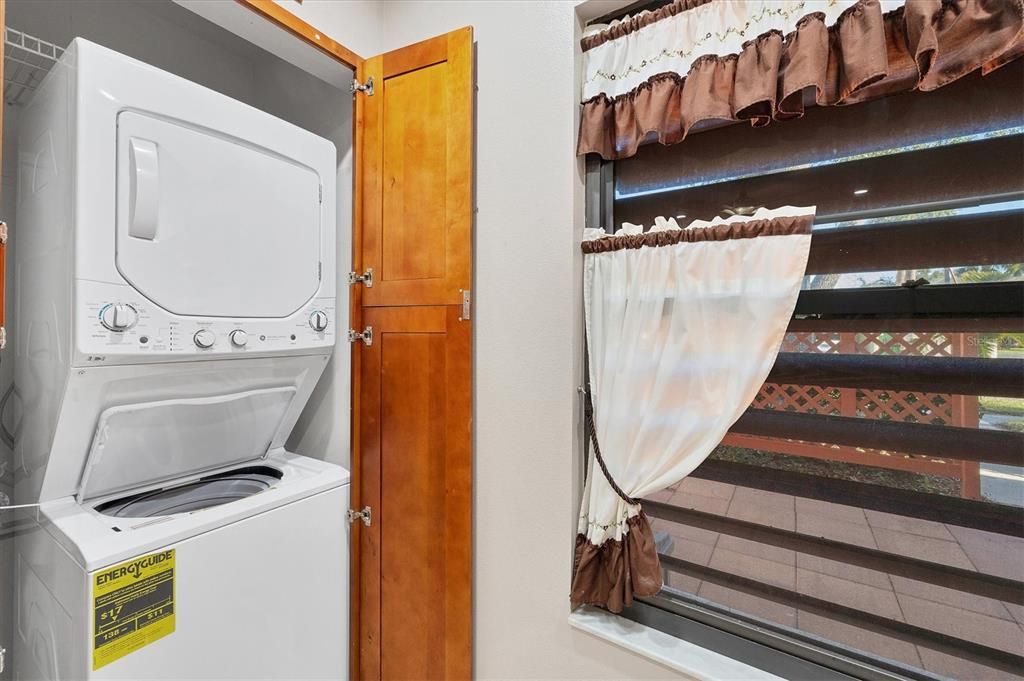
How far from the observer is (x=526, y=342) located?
157 cm

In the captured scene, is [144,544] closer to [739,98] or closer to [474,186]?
[474,186]

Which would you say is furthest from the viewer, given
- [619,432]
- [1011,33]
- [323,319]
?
[323,319]

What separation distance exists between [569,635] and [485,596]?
33cm

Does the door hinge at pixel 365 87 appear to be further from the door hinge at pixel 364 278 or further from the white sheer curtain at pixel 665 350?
the white sheer curtain at pixel 665 350

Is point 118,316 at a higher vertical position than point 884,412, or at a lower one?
higher

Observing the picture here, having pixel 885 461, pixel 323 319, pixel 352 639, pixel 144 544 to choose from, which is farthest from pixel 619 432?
pixel 352 639

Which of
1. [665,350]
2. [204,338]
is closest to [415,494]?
[204,338]

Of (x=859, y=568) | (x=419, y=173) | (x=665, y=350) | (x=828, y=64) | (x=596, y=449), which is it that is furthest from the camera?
(x=419, y=173)

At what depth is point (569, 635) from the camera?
1.49 metres

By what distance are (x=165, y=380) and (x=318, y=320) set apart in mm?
504

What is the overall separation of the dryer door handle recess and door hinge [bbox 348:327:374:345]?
739 millimetres

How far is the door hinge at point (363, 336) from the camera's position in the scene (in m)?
1.85

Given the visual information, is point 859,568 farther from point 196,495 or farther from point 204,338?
point 196,495

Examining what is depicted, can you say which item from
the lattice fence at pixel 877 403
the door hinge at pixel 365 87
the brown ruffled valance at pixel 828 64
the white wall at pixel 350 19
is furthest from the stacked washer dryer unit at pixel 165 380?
the lattice fence at pixel 877 403
